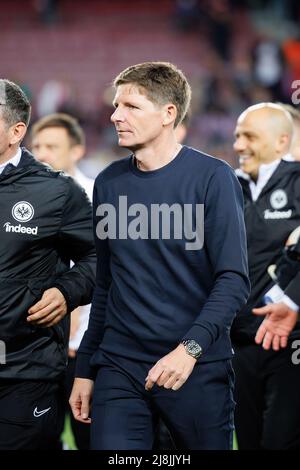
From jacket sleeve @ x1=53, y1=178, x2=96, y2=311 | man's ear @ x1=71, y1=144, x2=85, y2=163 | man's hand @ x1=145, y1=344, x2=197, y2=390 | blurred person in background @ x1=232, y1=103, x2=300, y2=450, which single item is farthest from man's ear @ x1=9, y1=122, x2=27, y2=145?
man's ear @ x1=71, y1=144, x2=85, y2=163

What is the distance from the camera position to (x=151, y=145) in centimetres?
367

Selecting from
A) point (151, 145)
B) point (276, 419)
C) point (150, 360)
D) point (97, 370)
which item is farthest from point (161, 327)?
point (276, 419)

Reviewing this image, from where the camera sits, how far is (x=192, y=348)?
3.30 metres

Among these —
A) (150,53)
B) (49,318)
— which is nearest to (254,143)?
(49,318)

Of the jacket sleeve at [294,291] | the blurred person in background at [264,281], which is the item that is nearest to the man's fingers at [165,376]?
the jacket sleeve at [294,291]

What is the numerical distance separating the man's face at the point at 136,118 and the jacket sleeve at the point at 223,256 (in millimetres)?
317

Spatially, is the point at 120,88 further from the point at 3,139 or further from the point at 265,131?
the point at 265,131

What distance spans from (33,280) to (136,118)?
0.90 meters

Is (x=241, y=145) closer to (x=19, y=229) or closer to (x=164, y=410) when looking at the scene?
(x=19, y=229)

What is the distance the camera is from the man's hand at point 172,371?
10.6ft

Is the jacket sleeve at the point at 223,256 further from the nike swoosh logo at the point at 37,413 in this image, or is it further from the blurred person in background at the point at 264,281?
the blurred person in background at the point at 264,281

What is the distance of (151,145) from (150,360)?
0.83 m
